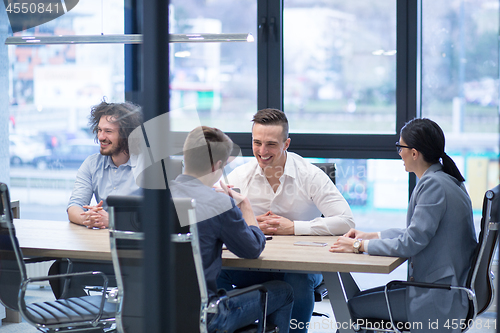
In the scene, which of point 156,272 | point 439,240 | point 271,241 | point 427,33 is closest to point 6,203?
point 271,241

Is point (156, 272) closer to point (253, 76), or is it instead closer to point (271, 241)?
point (271, 241)

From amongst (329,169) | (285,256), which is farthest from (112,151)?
(285,256)

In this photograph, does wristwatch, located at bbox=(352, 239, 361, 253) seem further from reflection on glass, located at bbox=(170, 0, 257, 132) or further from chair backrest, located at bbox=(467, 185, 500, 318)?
reflection on glass, located at bbox=(170, 0, 257, 132)

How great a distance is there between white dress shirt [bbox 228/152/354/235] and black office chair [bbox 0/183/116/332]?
1.03 metres

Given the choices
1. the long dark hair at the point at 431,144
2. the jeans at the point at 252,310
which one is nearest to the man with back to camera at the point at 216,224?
the jeans at the point at 252,310

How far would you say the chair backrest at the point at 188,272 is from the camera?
5.87ft

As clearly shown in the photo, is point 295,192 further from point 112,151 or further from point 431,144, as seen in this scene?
point 112,151

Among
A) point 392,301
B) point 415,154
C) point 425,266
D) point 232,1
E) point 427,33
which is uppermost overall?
point 232,1

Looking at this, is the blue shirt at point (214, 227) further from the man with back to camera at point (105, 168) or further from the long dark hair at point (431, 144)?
the man with back to camera at point (105, 168)

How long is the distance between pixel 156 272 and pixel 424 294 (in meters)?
1.50

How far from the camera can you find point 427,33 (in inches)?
153

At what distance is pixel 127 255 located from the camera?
2.03 metres

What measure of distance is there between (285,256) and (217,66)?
247 cm

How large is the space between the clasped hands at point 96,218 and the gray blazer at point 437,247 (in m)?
1.43
